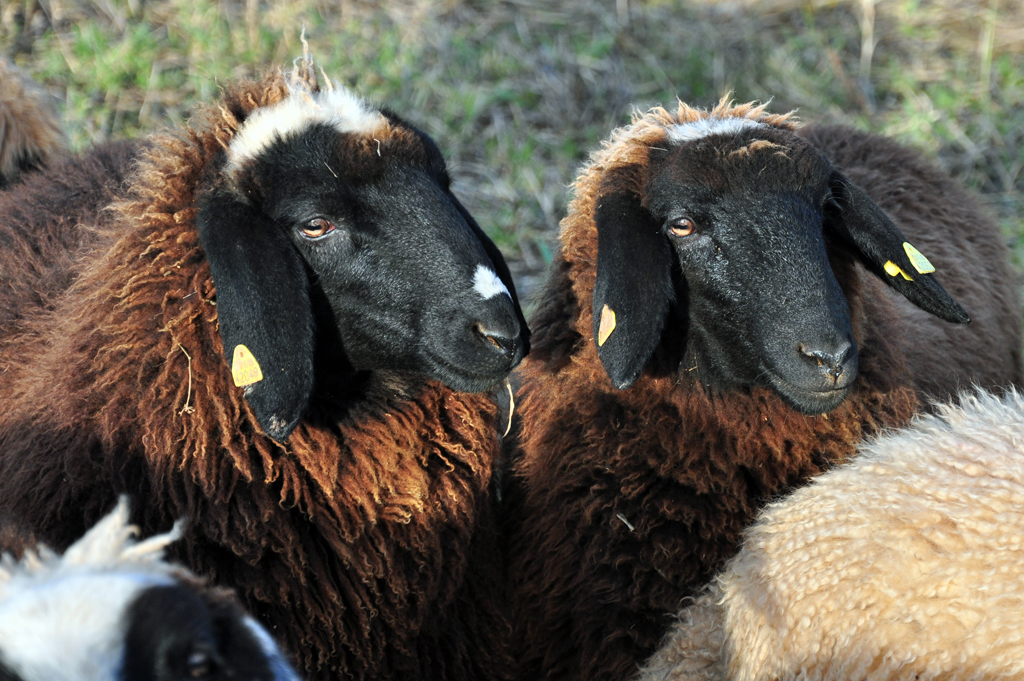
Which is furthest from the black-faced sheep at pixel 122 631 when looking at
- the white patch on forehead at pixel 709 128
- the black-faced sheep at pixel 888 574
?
the white patch on forehead at pixel 709 128

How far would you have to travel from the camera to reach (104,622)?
1738 mm

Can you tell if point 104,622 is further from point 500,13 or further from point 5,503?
point 500,13

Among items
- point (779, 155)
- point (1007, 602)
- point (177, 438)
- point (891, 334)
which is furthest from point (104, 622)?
point (891, 334)

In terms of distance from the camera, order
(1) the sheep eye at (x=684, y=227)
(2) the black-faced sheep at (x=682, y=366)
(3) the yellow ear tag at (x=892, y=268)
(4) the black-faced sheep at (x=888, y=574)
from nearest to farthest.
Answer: (4) the black-faced sheep at (x=888, y=574), (2) the black-faced sheep at (x=682, y=366), (1) the sheep eye at (x=684, y=227), (3) the yellow ear tag at (x=892, y=268)

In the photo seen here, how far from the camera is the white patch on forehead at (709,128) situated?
11.1ft

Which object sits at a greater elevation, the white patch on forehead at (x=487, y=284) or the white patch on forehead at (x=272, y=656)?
the white patch on forehead at (x=487, y=284)

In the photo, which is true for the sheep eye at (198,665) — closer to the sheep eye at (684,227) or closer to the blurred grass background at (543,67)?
the sheep eye at (684,227)

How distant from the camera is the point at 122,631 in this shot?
68.4 inches

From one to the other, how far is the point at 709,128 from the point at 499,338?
Result: 3.89 feet

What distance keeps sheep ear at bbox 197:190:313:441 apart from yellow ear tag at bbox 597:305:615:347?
963 mm

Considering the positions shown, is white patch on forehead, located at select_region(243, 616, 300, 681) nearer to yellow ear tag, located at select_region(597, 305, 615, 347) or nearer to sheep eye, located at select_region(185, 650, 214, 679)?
sheep eye, located at select_region(185, 650, 214, 679)

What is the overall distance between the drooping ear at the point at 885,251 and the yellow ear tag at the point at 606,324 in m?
0.91

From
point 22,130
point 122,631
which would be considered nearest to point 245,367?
point 122,631

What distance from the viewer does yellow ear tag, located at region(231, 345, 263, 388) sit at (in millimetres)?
2727
